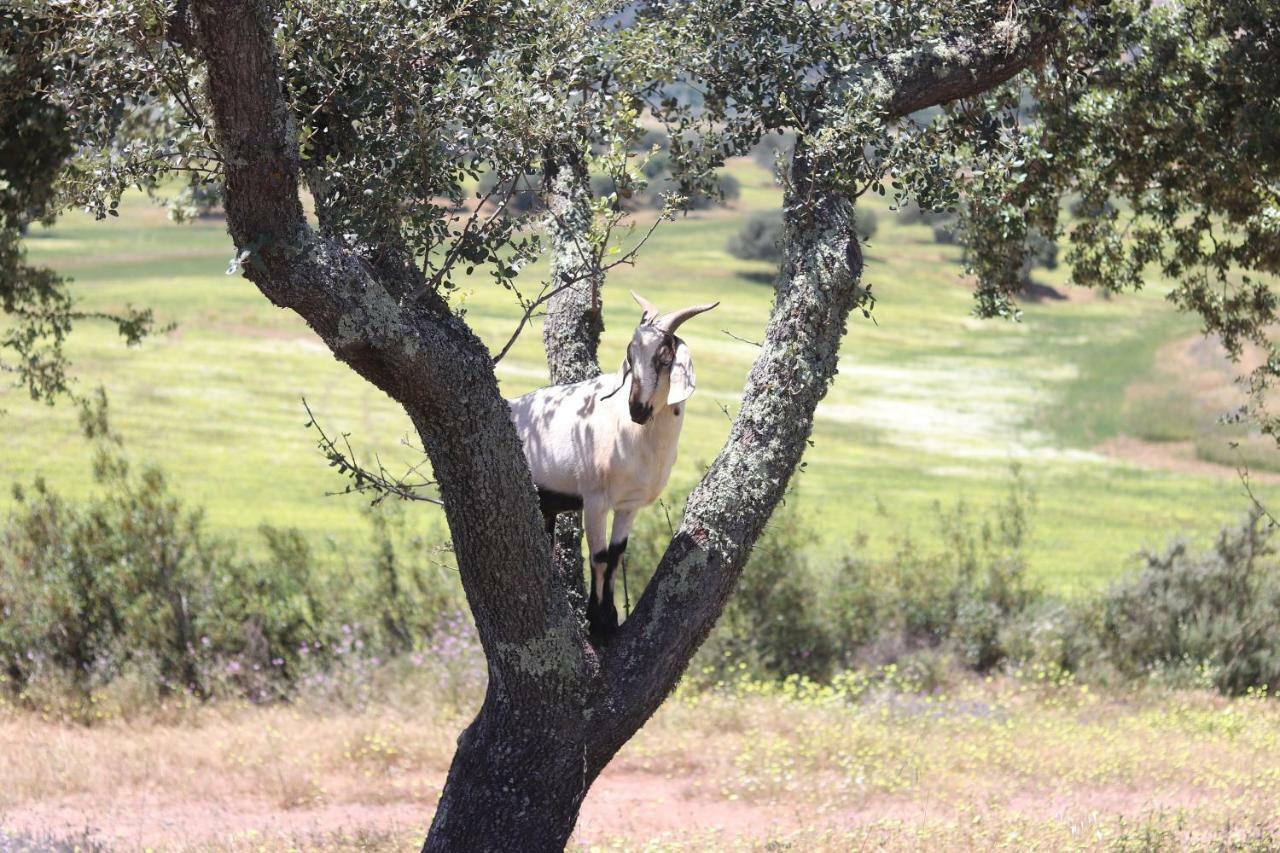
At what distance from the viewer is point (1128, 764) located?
12031 mm

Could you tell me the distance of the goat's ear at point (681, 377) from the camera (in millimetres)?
6371

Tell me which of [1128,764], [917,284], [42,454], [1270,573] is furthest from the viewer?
[917,284]

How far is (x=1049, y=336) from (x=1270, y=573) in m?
53.0

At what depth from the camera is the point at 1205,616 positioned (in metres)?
16.9

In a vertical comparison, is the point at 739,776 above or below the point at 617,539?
below

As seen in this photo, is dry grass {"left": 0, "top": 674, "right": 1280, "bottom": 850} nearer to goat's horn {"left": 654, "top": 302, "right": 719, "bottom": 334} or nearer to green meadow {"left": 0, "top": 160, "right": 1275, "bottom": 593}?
green meadow {"left": 0, "top": 160, "right": 1275, "bottom": 593}

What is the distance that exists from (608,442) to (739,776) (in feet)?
19.3

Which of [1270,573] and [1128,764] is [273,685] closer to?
[1128,764]

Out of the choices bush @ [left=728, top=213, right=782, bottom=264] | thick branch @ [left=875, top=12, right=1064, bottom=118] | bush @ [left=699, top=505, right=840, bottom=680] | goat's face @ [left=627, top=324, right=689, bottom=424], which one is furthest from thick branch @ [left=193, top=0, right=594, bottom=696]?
bush @ [left=728, top=213, right=782, bottom=264]

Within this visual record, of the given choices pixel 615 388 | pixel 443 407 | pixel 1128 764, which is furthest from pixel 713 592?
pixel 1128 764

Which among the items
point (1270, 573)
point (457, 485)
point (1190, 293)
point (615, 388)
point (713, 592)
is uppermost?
point (1190, 293)

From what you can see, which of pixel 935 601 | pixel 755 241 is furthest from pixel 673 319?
pixel 755 241

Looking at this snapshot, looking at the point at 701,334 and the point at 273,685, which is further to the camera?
the point at 701,334

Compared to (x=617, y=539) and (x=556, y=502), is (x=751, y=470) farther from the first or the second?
(x=556, y=502)
